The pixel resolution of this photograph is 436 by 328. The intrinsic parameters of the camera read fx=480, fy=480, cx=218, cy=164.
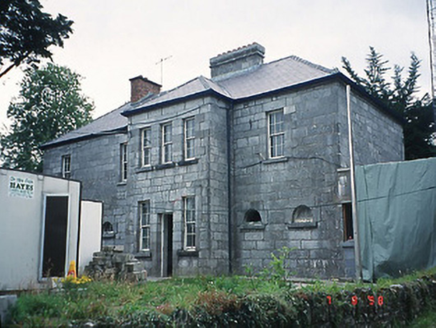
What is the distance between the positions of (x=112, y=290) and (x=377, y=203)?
8.12m

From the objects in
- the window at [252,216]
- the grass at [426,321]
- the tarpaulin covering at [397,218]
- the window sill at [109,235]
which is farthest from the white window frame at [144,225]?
the grass at [426,321]

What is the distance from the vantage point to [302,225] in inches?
592

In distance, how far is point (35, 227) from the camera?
11.8 m

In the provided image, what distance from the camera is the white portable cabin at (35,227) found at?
36.7 ft

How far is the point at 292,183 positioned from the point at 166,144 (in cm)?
512

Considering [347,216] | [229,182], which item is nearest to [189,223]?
[229,182]

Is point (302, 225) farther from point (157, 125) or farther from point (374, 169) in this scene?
point (157, 125)

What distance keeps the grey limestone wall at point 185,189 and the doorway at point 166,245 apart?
0.04m

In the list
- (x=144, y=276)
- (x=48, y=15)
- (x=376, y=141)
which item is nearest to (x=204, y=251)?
(x=144, y=276)

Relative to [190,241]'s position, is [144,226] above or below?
above

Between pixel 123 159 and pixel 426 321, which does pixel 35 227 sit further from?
pixel 123 159

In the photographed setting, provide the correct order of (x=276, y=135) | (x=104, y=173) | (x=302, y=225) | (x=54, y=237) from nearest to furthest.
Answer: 1. (x=54, y=237)
2. (x=302, y=225)
3. (x=276, y=135)
4. (x=104, y=173)

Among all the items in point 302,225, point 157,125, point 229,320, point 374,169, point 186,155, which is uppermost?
point 157,125

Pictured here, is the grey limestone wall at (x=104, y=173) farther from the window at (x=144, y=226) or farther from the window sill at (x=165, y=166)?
the window sill at (x=165, y=166)
